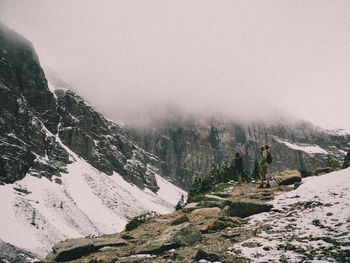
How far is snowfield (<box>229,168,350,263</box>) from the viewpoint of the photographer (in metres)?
6.45

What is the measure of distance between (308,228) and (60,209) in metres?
118

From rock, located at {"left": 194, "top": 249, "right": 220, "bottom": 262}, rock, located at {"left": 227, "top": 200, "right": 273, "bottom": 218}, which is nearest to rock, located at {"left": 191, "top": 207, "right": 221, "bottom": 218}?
rock, located at {"left": 227, "top": 200, "right": 273, "bottom": 218}

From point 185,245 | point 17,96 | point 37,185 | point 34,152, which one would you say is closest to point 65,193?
point 37,185

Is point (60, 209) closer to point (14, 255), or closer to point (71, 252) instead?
point (14, 255)

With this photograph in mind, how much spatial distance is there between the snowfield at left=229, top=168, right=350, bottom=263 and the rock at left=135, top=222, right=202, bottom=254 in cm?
211

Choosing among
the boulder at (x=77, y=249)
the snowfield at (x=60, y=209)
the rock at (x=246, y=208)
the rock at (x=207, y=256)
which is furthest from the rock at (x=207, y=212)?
the snowfield at (x=60, y=209)

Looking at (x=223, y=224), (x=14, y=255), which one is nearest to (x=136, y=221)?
(x=223, y=224)

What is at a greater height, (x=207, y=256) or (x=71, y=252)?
(x=207, y=256)

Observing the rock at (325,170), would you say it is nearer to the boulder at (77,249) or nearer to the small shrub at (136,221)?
the small shrub at (136,221)

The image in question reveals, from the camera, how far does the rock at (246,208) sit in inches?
454

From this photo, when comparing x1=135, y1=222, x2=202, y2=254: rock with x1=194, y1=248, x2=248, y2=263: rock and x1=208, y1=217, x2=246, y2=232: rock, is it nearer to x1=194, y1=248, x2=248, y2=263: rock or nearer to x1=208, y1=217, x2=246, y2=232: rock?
x1=208, y1=217, x2=246, y2=232: rock

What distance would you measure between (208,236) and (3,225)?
9066 centimetres

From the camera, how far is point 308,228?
311 inches

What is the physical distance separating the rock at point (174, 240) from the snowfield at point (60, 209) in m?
70.8
